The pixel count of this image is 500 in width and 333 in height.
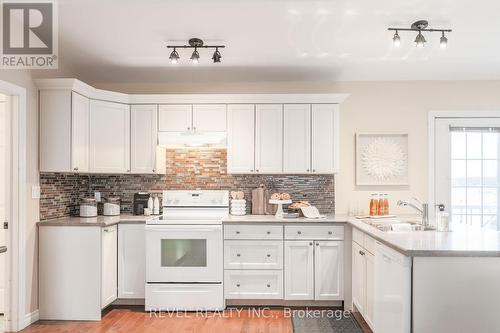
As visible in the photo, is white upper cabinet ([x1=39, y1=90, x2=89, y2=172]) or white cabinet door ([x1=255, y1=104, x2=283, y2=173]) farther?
white cabinet door ([x1=255, y1=104, x2=283, y2=173])

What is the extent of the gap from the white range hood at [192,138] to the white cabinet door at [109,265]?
1016 mm

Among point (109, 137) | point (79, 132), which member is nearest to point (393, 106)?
point (109, 137)

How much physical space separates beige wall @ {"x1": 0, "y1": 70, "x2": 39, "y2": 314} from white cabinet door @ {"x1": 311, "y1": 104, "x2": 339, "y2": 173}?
2667 mm

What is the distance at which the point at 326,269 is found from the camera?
156 inches

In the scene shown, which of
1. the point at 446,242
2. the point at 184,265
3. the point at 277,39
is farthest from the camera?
the point at 184,265

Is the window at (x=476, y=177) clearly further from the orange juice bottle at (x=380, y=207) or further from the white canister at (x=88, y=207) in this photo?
the white canister at (x=88, y=207)

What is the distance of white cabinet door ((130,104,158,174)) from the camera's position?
4367 mm

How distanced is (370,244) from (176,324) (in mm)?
1801

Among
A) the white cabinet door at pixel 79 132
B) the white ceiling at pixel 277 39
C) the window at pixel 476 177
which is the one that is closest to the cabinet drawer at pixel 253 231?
the white cabinet door at pixel 79 132

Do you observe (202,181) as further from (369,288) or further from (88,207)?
(369,288)

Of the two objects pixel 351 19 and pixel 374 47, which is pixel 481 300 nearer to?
pixel 351 19

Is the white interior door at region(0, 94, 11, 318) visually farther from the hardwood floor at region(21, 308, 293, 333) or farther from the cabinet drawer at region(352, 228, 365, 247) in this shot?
the cabinet drawer at region(352, 228, 365, 247)

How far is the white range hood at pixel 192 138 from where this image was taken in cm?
425

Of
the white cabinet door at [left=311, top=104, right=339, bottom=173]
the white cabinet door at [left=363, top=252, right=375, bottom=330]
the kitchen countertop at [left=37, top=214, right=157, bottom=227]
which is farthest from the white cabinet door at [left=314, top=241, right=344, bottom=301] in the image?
the kitchen countertop at [left=37, top=214, right=157, bottom=227]
